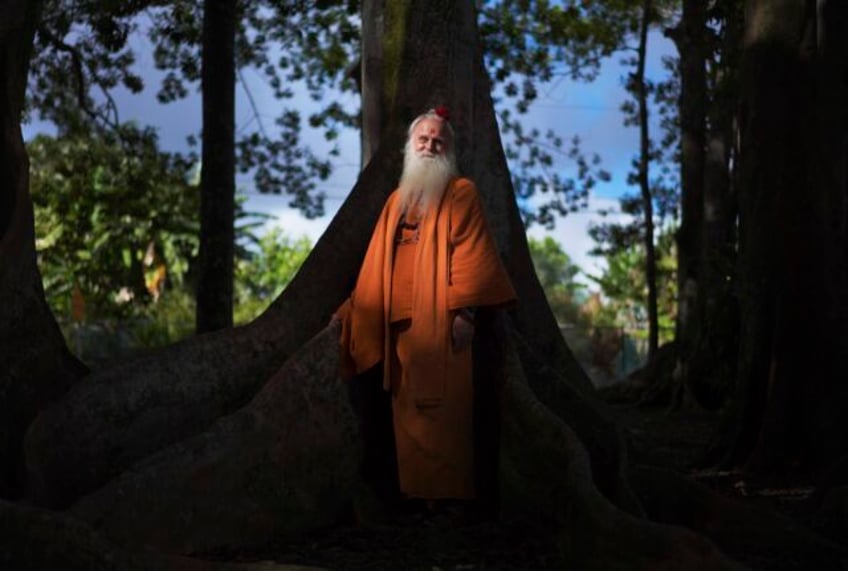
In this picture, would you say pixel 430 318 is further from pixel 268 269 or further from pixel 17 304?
pixel 268 269

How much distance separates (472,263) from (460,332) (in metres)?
0.38

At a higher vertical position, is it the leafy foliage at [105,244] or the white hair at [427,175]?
the leafy foliage at [105,244]

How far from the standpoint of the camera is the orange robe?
270 inches

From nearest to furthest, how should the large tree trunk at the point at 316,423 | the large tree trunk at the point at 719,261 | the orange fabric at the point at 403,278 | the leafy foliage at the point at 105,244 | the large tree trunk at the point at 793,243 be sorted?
the large tree trunk at the point at 316,423
the orange fabric at the point at 403,278
the large tree trunk at the point at 793,243
the large tree trunk at the point at 719,261
the leafy foliage at the point at 105,244

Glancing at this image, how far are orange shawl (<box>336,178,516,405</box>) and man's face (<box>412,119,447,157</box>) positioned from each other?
212mm

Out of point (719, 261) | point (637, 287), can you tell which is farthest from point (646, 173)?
point (637, 287)

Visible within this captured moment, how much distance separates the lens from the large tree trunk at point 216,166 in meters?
14.8

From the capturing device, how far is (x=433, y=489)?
6.87m

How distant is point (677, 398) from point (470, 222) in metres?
13.4

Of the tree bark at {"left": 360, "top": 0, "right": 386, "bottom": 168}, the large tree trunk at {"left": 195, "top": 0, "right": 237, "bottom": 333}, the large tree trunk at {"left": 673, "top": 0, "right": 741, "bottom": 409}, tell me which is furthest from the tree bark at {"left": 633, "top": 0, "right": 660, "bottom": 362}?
the tree bark at {"left": 360, "top": 0, "right": 386, "bottom": 168}

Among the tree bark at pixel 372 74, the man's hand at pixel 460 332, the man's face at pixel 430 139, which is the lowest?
the man's hand at pixel 460 332

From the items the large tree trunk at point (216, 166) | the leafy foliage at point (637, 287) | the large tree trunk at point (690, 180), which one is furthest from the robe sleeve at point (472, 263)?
the leafy foliage at point (637, 287)

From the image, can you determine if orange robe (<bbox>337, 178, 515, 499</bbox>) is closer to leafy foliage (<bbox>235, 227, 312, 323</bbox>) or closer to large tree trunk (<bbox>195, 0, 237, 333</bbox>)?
large tree trunk (<bbox>195, 0, 237, 333</bbox>)

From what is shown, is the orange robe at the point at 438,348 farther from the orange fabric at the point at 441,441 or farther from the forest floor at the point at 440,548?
the forest floor at the point at 440,548
